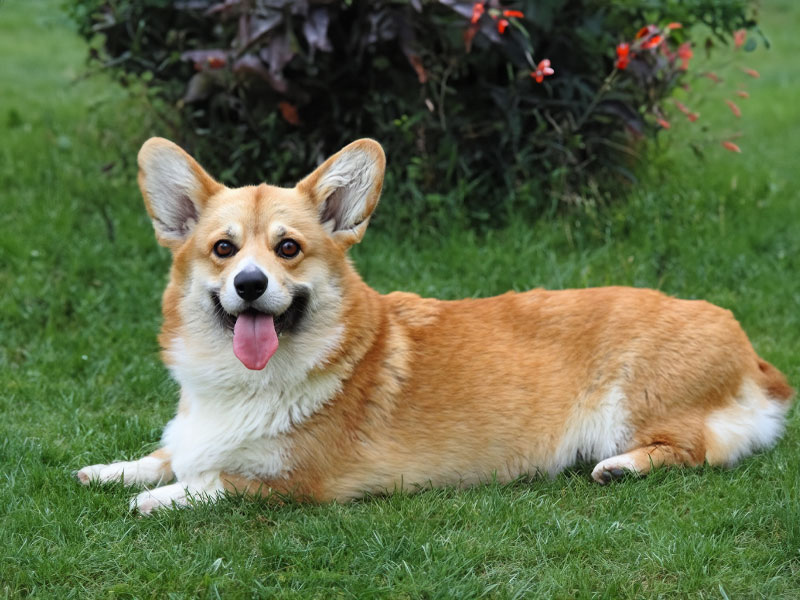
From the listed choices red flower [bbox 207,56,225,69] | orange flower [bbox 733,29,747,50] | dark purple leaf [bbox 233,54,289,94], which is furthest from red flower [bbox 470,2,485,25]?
orange flower [bbox 733,29,747,50]

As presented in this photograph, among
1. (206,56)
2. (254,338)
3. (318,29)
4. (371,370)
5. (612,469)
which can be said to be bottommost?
(612,469)

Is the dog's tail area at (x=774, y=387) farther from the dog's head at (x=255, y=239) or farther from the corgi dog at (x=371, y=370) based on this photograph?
the dog's head at (x=255, y=239)

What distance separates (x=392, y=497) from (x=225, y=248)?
1236 mm

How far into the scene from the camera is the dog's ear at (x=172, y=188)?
13.4 feet

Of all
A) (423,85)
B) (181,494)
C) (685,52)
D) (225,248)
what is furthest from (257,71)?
(181,494)

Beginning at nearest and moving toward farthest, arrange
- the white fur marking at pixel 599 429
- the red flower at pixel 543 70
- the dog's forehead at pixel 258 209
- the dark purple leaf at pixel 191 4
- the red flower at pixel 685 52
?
the dog's forehead at pixel 258 209
the white fur marking at pixel 599 429
the red flower at pixel 543 70
the red flower at pixel 685 52
the dark purple leaf at pixel 191 4

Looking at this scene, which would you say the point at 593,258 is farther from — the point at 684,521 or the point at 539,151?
the point at 684,521

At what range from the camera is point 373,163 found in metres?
4.14

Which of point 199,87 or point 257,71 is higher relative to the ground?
point 257,71

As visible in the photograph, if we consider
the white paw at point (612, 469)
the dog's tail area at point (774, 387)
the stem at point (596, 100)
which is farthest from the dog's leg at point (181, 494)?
the stem at point (596, 100)

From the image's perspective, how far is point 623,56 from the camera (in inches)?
246

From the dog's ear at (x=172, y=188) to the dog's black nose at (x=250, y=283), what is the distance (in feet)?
1.92

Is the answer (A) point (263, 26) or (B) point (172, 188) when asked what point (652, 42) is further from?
(B) point (172, 188)

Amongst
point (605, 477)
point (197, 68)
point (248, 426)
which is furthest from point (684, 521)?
point (197, 68)
